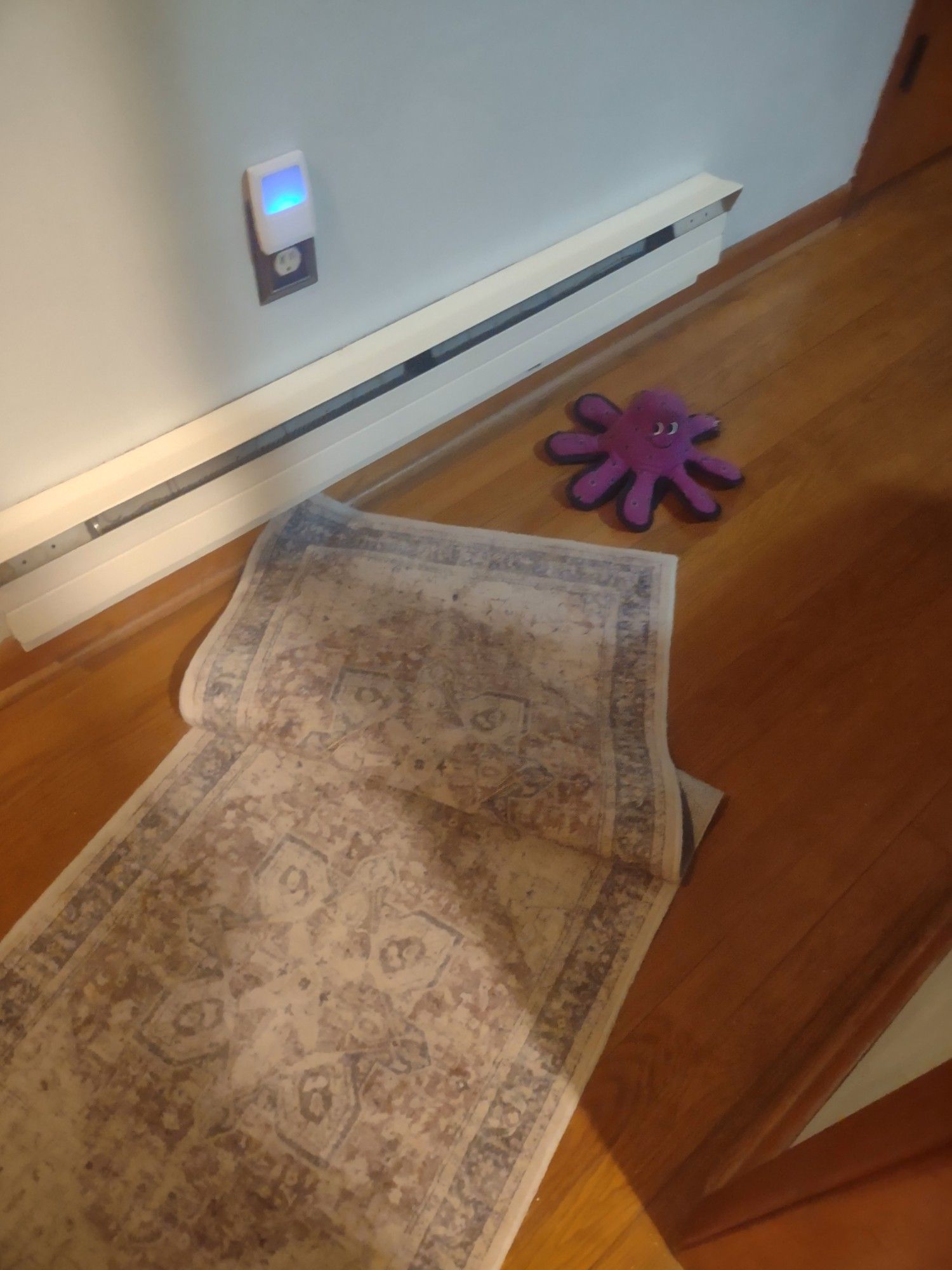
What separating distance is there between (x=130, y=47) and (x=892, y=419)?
1.29 metres

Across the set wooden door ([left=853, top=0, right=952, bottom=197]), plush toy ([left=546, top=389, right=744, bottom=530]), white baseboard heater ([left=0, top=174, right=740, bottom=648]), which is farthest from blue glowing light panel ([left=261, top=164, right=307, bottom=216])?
wooden door ([left=853, top=0, right=952, bottom=197])

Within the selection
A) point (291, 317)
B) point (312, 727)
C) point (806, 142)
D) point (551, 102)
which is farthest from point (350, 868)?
point (806, 142)

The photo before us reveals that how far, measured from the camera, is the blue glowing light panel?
0.94 m

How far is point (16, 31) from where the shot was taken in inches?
28.4

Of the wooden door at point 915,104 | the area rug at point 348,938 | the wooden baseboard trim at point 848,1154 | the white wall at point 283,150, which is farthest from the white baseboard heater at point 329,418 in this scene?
the wooden baseboard trim at point 848,1154

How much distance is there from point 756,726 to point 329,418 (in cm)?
72

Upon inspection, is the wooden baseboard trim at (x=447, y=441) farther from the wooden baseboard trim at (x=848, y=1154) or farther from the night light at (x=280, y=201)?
the wooden baseboard trim at (x=848, y=1154)

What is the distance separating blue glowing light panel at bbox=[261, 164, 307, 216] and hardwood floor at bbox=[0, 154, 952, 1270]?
50 centimetres

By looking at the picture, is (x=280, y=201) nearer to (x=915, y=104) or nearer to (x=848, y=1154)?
(x=848, y=1154)

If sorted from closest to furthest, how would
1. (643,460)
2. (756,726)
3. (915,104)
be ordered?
(756,726) < (643,460) < (915,104)

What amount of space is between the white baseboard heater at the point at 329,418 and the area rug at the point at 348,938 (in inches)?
6.0

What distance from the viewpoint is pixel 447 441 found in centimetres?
144

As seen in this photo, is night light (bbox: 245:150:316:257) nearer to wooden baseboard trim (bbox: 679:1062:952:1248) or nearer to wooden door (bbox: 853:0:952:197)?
wooden baseboard trim (bbox: 679:1062:952:1248)

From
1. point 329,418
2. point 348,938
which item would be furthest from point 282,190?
point 348,938
